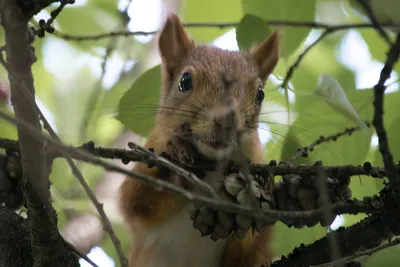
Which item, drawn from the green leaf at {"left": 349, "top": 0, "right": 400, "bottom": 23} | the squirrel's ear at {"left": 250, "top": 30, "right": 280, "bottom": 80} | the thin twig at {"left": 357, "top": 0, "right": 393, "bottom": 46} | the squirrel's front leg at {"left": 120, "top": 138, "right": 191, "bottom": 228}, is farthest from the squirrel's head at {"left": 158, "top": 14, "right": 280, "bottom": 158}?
the thin twig at {"left": 357, "top": 0, "right": 393, "bottom": 46}

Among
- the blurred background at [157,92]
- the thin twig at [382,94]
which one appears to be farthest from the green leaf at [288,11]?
the thin twig at [382,94]

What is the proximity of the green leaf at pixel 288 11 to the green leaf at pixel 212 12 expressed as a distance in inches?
10.2

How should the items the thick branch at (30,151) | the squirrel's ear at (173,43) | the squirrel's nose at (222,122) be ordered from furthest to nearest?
the squirrel's ear at (173,43) < the squirrel's nose at (222,122) < the thick branch at (30,151)

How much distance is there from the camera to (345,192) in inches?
53.4

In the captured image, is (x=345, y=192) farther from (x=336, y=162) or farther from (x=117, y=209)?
(x=117, y=209)

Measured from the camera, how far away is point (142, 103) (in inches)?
66.9

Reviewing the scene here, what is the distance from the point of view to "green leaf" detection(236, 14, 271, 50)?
1531mm

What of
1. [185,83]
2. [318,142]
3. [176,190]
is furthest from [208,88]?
[176,190]

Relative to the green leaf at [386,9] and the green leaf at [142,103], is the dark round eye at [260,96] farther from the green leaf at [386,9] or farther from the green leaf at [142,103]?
the green leaf at [386,9]

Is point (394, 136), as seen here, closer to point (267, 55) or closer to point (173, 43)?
point (267, 55)

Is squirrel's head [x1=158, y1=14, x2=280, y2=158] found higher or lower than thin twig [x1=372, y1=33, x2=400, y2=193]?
higher

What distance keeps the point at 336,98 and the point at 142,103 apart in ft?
2.37

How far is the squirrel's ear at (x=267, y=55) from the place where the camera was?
6.80 ft

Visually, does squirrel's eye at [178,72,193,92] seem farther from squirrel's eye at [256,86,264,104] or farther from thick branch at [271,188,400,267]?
thick branch at [271,188,400,267]
